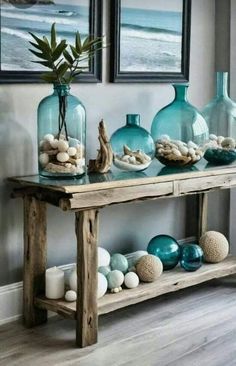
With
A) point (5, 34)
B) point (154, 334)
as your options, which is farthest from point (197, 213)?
point (5, 34)

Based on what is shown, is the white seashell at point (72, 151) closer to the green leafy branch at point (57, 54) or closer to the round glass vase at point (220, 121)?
the green leafy branch at point (57, 54)

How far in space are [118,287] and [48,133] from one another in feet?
2.76

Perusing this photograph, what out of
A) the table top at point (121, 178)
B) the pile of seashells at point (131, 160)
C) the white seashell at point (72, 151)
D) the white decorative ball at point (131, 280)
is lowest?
the white decorative ball at point (131, 280)

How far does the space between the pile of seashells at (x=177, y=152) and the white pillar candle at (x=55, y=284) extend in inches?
32.4

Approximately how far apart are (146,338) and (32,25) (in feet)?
5.25

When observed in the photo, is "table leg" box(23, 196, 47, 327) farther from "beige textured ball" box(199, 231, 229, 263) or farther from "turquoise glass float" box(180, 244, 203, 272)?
"beige textured ball" box(199, 231, 229, 263)

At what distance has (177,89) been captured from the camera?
339cm

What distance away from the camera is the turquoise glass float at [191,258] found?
11.1ft

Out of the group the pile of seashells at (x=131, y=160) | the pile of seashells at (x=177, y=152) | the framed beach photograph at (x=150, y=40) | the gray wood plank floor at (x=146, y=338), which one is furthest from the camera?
the framed beach photograph at (x=150, y=40)

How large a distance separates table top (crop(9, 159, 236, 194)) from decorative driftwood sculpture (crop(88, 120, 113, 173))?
0.04 meters

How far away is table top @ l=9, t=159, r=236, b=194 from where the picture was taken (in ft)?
8.94

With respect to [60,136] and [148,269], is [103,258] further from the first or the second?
[60,136]

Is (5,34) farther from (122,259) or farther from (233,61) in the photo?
(233,61)

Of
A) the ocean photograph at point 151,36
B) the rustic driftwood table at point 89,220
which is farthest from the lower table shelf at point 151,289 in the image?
the ocean photograph at point 151,36
